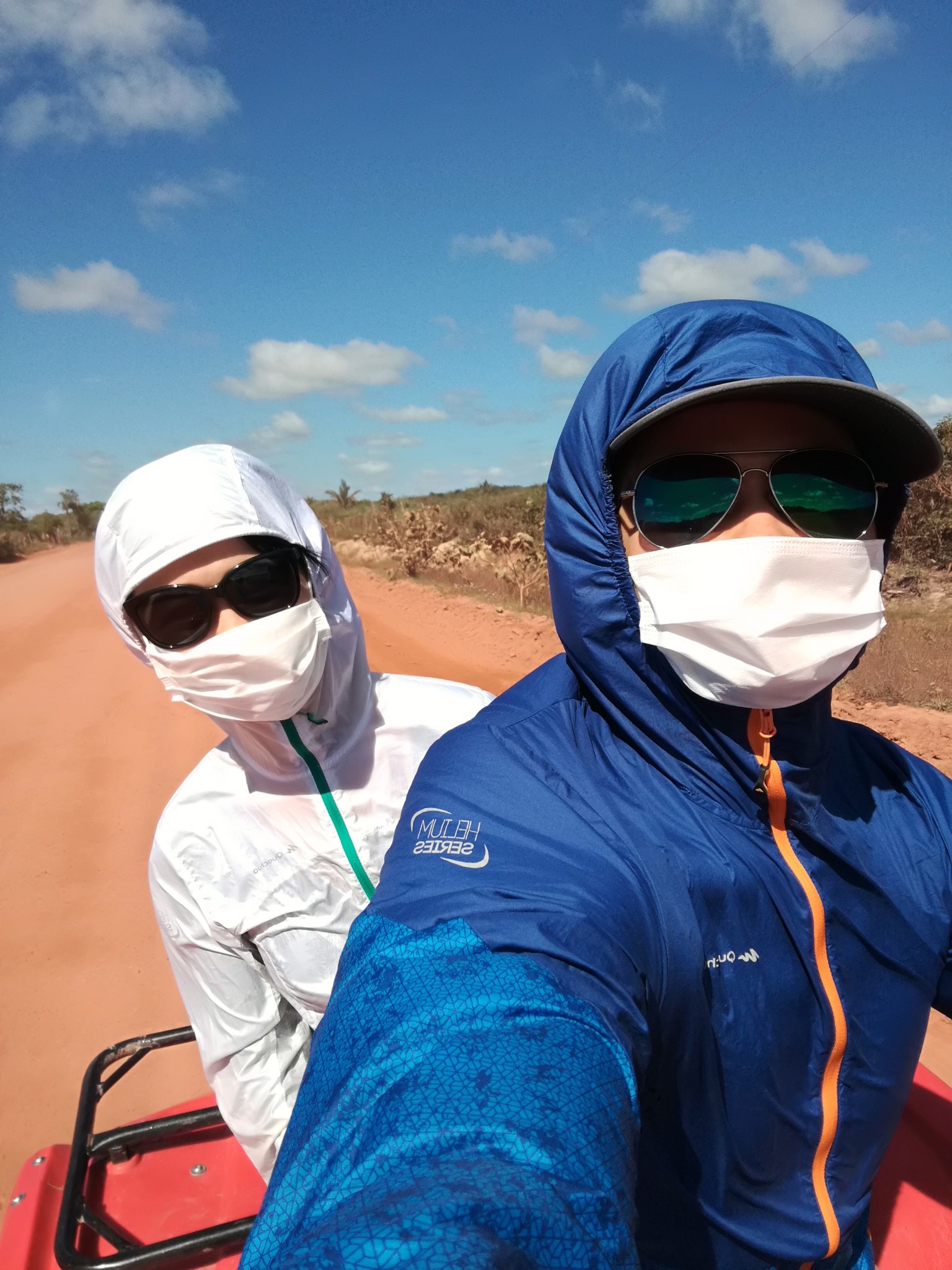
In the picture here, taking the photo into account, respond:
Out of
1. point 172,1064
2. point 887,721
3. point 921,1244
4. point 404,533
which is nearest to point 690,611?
point 921,1244

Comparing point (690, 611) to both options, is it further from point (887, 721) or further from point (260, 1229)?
point (887, 721)

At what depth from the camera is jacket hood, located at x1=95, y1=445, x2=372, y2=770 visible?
1664 mm

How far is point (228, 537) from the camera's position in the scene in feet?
5.48

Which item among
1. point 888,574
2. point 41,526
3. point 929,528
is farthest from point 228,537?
point 41,526

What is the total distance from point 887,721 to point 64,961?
19.5 feet

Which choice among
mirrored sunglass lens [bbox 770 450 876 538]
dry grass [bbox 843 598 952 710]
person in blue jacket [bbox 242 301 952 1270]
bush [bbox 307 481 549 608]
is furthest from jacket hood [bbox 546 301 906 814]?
bush [bbox 307 481 549 608]

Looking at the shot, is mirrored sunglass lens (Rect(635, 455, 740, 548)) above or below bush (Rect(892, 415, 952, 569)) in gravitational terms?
below

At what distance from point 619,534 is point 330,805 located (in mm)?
1072

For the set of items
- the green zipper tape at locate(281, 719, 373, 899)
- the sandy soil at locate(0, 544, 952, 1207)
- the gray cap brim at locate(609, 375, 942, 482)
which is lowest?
the sandy soil at locate(0, 544, 952, 1207)

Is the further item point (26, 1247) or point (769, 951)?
point (26, 1247)

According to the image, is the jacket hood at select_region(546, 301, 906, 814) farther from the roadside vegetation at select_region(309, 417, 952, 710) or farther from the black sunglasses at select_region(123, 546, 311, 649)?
the roadside vegetation at select_region(309, 417, 952, 710)

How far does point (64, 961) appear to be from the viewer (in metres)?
4.18

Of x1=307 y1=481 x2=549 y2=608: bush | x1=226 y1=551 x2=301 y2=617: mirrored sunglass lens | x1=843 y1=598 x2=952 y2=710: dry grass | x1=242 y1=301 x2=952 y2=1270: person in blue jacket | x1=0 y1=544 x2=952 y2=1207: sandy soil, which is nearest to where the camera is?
x1=242 y1=301 x2=952 y2=1270: person in blue jacket

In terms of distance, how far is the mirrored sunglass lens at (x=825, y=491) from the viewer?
110 cm
